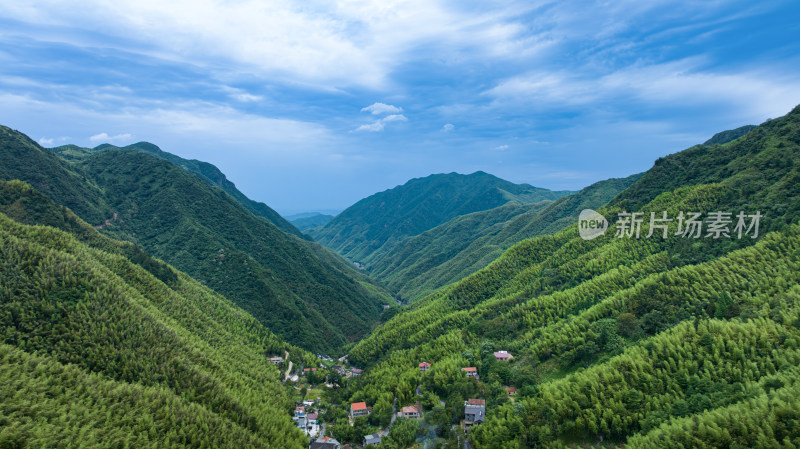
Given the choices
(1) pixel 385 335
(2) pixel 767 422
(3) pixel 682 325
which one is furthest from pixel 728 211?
(1) pixel 385 335

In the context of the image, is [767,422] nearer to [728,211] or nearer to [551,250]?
[728,211]

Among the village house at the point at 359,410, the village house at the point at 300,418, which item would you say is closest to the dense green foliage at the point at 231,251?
the village house at the point at 300,418

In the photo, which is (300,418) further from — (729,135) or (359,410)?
(729,135)

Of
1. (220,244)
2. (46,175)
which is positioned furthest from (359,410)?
(46,175)

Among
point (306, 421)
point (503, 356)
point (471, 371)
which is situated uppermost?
point (503, 356)

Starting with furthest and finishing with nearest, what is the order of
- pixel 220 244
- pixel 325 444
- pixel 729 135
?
pixel 729 135
pixel 220 244
pixel 325 444

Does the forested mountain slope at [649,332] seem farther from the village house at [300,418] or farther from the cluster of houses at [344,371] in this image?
the village house at [300,418]

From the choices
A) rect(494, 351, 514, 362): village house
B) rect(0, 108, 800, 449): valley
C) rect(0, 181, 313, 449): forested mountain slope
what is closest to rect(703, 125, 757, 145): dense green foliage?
rect(0, 108, 800, 449): valley
